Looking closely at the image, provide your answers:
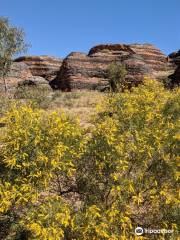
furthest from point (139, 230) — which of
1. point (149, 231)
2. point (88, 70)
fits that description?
point (88, 70)

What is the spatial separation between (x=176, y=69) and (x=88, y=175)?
42.3 metres

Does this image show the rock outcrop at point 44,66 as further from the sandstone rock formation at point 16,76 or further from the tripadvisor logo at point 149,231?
the tripadvisor logo at point 149,231

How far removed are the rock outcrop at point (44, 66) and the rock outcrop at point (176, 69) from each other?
18.8 meters

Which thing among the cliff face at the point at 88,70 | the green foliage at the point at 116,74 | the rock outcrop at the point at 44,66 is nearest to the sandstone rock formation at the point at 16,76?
the cliff face at the point at 88,70

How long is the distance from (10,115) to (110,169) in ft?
10.5

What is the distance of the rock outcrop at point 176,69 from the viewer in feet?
165

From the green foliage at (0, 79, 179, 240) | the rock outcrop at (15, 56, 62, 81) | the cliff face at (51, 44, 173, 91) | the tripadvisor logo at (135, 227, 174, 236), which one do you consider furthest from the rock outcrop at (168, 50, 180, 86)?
the tripadvisor logo at (135, 227, 174, 236)

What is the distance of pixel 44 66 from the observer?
6838 centimetres

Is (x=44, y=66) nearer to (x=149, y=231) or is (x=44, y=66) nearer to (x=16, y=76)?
(x=16, y=76)

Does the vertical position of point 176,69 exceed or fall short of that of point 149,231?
it exceeds it

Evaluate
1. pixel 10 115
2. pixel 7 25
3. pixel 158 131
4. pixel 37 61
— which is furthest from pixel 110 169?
pixel 37 61

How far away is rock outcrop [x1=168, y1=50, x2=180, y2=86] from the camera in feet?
165

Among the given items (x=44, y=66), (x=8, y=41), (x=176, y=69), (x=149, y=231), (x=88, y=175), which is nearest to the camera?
(x=149, y=231)

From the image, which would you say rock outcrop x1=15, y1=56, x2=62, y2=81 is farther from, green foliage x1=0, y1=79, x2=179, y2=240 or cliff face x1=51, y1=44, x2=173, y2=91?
green foliage x1=0, y1=79, x2=179, y2=240
